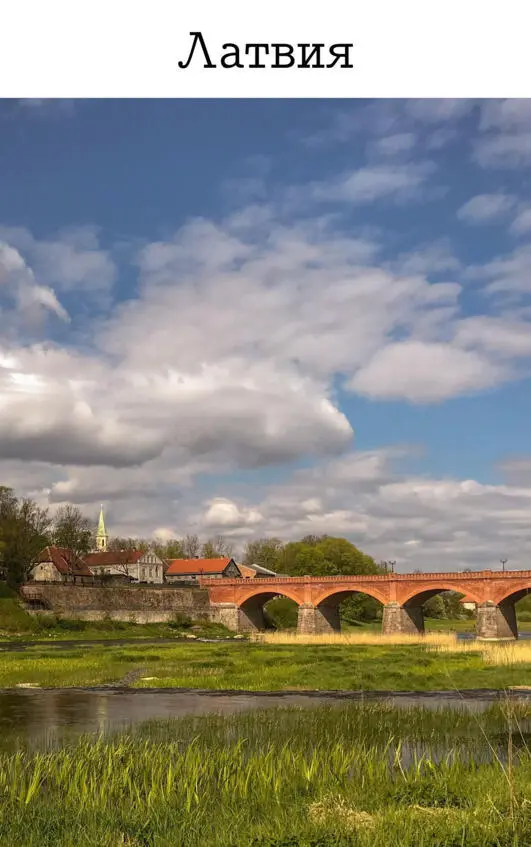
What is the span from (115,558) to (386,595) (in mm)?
61726

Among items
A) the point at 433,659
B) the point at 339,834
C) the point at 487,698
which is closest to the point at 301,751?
the point at 339,834

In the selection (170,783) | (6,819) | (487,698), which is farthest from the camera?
(487,698)

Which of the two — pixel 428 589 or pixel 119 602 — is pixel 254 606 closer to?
pixel 119 602

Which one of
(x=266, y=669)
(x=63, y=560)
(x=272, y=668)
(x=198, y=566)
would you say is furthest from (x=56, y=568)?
(x=266, y=669)

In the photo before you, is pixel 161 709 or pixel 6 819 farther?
pixel 161 709

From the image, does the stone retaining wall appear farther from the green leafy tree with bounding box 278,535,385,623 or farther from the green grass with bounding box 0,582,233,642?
the green leafy tree with bounding box 278,535,385,623

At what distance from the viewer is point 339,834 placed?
10.6 m

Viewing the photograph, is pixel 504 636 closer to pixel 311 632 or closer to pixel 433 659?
pixel 311 632

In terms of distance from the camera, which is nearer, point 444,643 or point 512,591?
point 444,643

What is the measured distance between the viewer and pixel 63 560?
109625 mm

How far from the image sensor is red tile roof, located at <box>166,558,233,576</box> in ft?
416

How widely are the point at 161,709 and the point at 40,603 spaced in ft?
207

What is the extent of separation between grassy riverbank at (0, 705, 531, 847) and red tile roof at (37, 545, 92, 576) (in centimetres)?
9243

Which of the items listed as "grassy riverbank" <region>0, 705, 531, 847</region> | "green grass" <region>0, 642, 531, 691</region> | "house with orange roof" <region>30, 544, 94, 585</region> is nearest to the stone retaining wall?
"house with orange roof" <region>30, 544, 94, 585</region>
